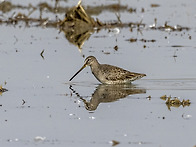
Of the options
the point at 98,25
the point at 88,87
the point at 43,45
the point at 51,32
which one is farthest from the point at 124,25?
the point at 88,87

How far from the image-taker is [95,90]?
15.1 meters

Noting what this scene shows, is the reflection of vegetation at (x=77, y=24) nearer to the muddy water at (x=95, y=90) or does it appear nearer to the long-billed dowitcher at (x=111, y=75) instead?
the muddy water at (x=95, y=90)

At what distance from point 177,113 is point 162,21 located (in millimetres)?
15582

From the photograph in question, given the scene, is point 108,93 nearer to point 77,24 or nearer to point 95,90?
point 95,90

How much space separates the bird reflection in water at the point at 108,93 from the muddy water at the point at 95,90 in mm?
22

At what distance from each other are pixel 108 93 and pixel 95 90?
0.48 metres

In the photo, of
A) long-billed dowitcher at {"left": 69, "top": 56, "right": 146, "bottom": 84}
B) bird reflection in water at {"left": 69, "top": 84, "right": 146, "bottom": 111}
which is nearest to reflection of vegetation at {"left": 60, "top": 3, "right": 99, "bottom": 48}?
long-billed dowitcher at {"left": 69, "top": 56, "right": 146, "bottom": 84}

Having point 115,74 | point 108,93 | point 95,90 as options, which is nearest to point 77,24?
point 115,74

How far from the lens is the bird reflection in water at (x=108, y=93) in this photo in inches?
532

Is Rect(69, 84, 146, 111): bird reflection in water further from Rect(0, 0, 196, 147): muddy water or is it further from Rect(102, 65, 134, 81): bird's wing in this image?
Rect(102, 65, 134, 81): bird's wing

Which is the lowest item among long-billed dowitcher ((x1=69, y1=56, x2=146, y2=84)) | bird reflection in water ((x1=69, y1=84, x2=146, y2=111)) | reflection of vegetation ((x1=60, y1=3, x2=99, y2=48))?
bird reflection in water ((x1=69, y1=84, x2=146, y2=111))

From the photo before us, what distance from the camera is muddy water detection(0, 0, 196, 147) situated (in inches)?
433

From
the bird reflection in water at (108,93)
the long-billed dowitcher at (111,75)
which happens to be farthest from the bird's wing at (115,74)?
the bird reflection in water at (108,93)

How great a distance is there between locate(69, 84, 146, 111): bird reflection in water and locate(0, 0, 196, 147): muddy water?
0.9 inches
